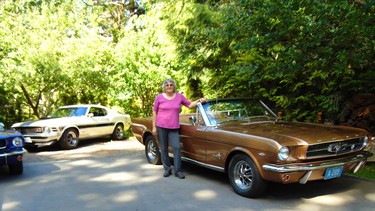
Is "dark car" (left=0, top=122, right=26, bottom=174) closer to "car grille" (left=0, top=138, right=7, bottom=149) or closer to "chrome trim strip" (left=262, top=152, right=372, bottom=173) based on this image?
"car grille" (left=0, top=138, right=7, bottom=149)

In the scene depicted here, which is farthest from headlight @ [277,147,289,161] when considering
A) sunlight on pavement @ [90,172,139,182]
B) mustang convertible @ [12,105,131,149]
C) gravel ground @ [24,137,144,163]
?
mustang convertible @ [12,105,131,149]

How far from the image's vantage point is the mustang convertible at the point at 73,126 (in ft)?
35.0

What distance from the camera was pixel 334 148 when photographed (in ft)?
17.2

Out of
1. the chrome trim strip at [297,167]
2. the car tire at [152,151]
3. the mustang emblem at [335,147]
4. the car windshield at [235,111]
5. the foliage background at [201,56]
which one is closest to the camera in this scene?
the chrome trim strip at [297,167]

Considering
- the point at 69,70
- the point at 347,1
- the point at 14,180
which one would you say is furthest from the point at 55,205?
the point at 69,70

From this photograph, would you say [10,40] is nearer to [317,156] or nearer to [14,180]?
[14,180]

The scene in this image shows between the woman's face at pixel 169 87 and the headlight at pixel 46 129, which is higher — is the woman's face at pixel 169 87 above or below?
above

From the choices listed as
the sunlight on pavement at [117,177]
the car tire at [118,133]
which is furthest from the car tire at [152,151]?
the car tire at [118,133]

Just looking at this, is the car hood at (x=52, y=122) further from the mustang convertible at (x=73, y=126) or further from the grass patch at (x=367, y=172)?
the grass patch at (x=367, y=172)

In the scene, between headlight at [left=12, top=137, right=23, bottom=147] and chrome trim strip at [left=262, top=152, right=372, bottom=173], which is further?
headlight at [left=12, top=137, right=23, bottom=147]

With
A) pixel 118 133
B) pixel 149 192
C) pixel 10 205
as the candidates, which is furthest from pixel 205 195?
pixel 118 133

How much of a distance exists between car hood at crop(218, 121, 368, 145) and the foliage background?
3.83ft

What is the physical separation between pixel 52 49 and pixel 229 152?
10114 millimetres

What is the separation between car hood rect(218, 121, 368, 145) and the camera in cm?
504
